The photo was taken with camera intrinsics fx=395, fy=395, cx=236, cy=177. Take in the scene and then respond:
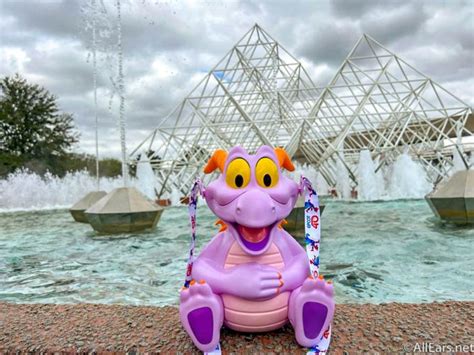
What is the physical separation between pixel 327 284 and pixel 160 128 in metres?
20.0

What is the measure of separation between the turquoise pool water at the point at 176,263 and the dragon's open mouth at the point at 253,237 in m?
2.37

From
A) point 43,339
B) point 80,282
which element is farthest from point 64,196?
point 43,339

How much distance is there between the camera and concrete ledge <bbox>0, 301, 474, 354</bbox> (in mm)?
2430

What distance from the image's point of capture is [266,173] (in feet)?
8.34

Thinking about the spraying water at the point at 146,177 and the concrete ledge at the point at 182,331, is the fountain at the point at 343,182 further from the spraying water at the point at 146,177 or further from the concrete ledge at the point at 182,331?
the concrete ledge at the point at 182,331

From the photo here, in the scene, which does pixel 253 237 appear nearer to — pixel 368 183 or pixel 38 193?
pixel 368 183

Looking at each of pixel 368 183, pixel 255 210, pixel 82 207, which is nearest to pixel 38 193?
pixel 82 207

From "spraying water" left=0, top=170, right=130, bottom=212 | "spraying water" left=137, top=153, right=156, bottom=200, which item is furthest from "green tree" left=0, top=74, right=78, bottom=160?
"spraying water" left=137, top=153, right=156, bottom=200

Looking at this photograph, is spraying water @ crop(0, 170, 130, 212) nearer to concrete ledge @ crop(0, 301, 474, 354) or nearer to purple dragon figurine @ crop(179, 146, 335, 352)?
concrete ledge @ crop(0, 301, 474, 354)

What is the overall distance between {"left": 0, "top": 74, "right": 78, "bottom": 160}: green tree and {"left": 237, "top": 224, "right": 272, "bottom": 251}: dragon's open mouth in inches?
1539

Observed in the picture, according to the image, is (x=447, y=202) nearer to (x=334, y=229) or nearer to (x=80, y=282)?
(x=334, y=229)

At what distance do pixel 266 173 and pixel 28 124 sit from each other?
42.0 meters

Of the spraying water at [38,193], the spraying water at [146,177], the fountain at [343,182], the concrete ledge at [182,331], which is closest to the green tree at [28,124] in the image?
the spraying water at [38,193]

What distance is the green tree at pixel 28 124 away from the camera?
123 feet
